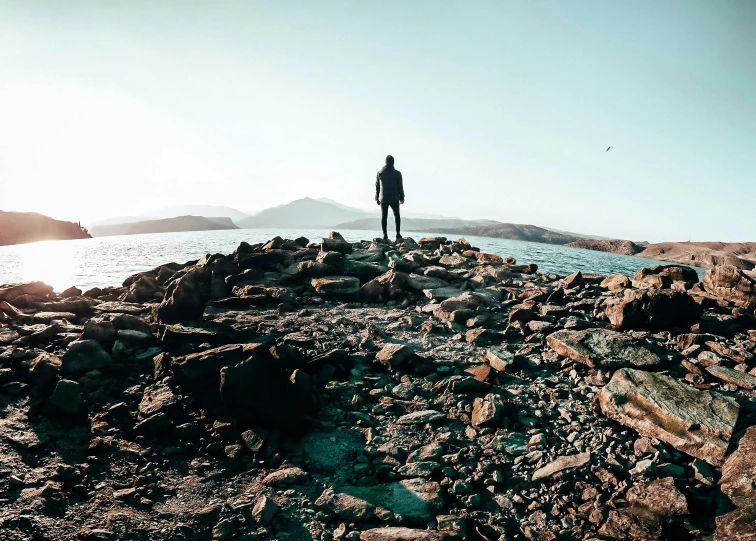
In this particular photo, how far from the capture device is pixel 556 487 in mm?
4176

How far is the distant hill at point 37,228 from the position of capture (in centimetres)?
6031

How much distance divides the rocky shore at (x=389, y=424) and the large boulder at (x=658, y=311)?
3 centimetres

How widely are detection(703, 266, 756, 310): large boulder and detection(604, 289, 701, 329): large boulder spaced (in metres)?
2.24

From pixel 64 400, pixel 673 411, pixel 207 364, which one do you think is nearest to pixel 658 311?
pixel 673 411

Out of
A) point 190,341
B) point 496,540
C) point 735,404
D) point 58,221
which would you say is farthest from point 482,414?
point 58,221

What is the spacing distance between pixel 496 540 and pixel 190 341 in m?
6.50

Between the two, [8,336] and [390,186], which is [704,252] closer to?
[390,186]

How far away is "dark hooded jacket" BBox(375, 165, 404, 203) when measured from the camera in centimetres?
1769

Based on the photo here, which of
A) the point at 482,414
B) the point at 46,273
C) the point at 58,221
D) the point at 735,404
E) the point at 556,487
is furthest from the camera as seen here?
the point at 58,221

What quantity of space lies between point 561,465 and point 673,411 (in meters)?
1.89

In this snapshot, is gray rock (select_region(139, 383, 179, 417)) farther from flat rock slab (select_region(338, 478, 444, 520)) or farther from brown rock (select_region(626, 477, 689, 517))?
brown rock (select_region(626, 477, 689, 517))

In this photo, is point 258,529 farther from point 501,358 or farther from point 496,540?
point 501,358

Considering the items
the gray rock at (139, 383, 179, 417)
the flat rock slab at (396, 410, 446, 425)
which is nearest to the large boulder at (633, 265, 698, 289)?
the flat rock slab at (396, 410, 446, 425)

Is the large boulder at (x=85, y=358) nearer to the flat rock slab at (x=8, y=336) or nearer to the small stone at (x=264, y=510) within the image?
the flat rock slab at (x=8, y=336)
